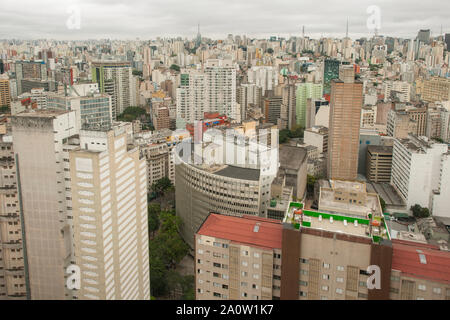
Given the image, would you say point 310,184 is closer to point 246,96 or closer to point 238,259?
point 238,259

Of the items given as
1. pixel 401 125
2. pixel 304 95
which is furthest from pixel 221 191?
pixel 304 95

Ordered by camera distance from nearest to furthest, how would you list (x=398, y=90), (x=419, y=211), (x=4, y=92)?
(x=419, y=211), (x=4, y=92), (x=398, y=90)

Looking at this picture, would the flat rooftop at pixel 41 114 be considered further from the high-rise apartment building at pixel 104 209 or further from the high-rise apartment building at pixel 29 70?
the high-rise apartment building at pixel 29 70

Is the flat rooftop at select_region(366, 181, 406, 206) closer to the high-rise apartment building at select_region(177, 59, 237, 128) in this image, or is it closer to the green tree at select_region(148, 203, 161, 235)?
the green tree at select_region(148, 203, 161, 235)

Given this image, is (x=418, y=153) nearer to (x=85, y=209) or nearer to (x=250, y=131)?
(x=250, y=131)
